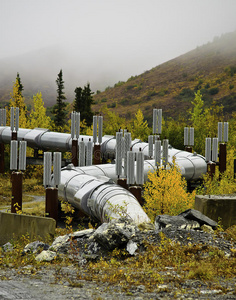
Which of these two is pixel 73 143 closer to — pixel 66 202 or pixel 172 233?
pixel 66 202

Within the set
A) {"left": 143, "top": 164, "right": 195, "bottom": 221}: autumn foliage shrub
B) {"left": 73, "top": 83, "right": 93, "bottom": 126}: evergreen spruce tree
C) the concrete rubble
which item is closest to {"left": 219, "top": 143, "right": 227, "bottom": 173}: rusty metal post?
{"left": 143, "top": 164, "right": 195, "bottom": 221}: autumn foliage shrub

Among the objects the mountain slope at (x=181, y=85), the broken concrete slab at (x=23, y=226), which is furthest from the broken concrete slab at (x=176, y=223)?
the mountain slope at (x=181, y=85)

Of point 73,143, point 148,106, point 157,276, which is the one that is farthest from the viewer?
point 148,106

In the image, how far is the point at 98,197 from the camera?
895 inches

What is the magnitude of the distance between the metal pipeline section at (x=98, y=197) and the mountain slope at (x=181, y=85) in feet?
245

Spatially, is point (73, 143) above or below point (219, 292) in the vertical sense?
above

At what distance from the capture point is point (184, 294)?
445 inches

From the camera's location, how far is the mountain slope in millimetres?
110069

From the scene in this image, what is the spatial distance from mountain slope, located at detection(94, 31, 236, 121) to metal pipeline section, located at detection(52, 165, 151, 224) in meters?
74.8

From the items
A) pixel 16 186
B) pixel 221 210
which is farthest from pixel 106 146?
pixel 221 210

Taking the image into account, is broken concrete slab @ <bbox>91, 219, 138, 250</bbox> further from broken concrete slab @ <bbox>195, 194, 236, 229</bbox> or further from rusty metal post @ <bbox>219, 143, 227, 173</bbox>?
rusty metal post @ <bbox>219, 143, 227, 173</bbox>

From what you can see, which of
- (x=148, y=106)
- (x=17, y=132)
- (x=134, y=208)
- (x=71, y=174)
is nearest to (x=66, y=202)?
(x=71, y=174)

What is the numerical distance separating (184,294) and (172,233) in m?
4.65

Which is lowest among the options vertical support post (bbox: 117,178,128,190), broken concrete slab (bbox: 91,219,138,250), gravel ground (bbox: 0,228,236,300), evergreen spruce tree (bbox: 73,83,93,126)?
gravel ground (bbox: 0,228,236,300)
